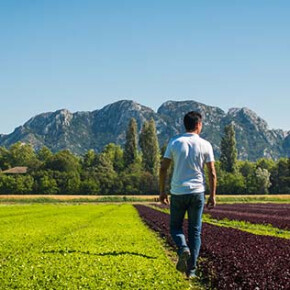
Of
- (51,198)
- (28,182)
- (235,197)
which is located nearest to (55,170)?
(28,182)

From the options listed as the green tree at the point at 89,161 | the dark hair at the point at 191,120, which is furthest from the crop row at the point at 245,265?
the green tree at the point at 89,161

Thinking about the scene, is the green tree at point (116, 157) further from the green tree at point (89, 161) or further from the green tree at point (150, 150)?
the green tree at point (150, 150)

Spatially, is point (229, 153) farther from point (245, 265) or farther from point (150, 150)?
point (245, 265)

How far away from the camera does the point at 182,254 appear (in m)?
9.62

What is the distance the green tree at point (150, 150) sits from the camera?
476 feet

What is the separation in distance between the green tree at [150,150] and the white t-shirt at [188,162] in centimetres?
13065

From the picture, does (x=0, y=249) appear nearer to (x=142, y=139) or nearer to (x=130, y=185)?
(x=130, y=185)

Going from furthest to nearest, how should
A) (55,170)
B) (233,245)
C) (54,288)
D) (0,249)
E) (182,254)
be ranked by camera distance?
(55,170), (0,249), (233,245), (182,254), (54,288)

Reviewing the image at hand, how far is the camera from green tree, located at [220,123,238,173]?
486 feet

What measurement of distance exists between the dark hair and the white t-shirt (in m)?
0.18

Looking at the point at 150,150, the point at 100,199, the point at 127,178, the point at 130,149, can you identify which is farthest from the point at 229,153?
the point at 100,199

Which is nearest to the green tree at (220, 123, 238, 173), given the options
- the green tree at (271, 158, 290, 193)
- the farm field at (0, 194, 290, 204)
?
Result: the green tree at (271, 158, 290, 193)

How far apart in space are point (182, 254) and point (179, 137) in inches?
93.7

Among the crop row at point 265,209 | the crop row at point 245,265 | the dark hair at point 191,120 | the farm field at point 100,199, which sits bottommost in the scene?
the farm field at point 100,199
